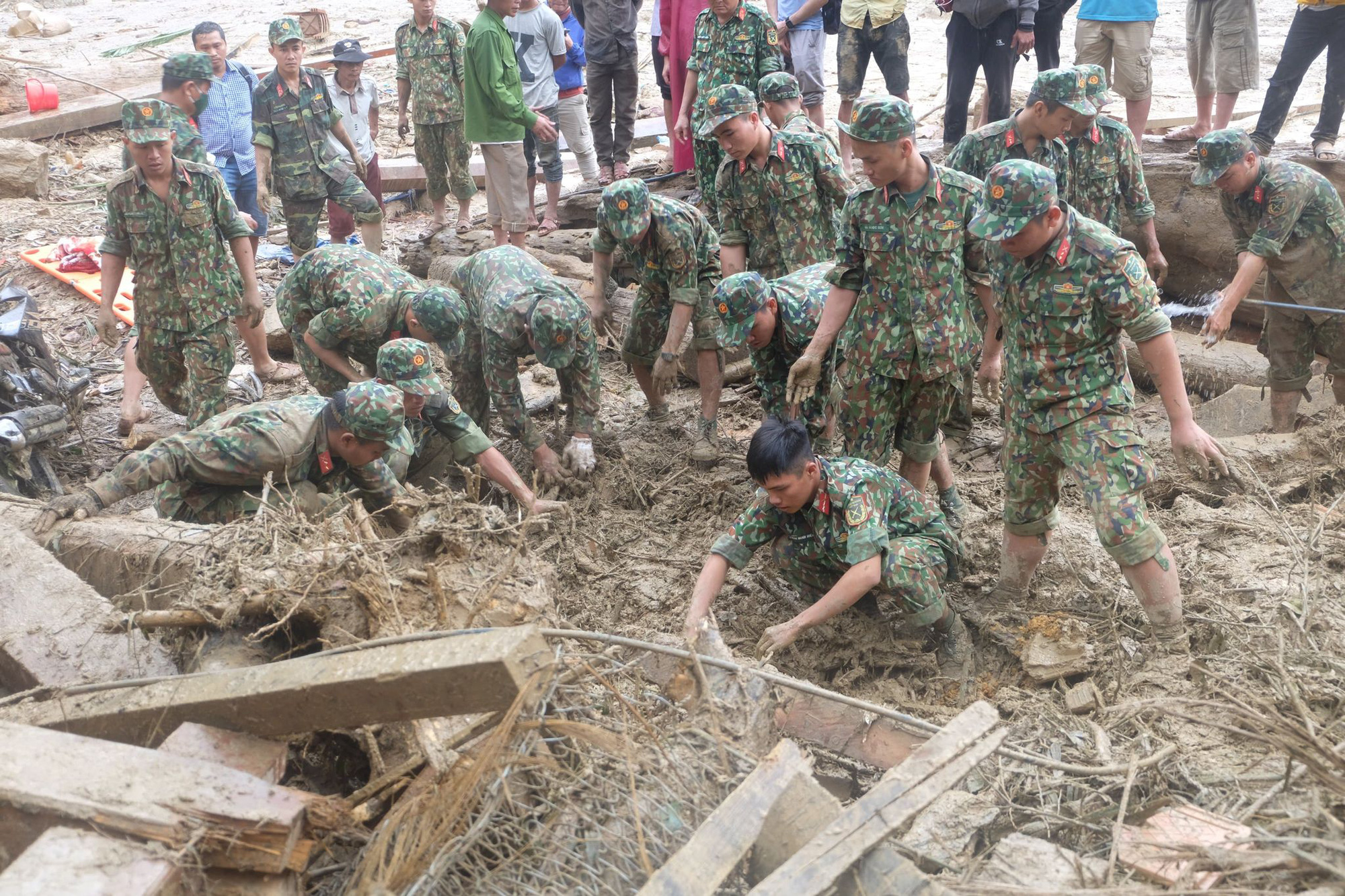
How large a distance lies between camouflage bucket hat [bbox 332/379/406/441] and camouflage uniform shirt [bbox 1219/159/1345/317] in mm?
3972

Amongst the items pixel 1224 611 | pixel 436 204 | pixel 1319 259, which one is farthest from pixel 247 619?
pixel 436 204

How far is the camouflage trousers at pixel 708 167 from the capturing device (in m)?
6.68

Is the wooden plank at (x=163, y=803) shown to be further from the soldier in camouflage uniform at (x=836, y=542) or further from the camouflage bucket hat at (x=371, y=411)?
the camouflage bucket hat at (x=371, y=411)

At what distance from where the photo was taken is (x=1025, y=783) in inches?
124

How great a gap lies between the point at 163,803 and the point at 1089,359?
3.12 metres

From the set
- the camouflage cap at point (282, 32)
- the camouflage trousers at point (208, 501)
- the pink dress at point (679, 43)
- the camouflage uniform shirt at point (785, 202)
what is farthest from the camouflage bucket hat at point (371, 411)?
the camouflage cap at point (282, 32)

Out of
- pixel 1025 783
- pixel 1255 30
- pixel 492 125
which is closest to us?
pixel 1025 783

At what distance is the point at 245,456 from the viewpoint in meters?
4.41

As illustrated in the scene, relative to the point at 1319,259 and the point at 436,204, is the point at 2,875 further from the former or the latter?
the point at 436,204

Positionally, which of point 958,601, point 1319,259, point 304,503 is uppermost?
point 1319,259

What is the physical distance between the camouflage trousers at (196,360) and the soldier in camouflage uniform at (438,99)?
289 cm

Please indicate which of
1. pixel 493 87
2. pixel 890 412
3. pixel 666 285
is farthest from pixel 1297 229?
pixel 493 87

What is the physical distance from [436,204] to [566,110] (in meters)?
1.29

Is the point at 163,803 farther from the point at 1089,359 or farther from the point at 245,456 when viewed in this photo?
the point at 1089,359
